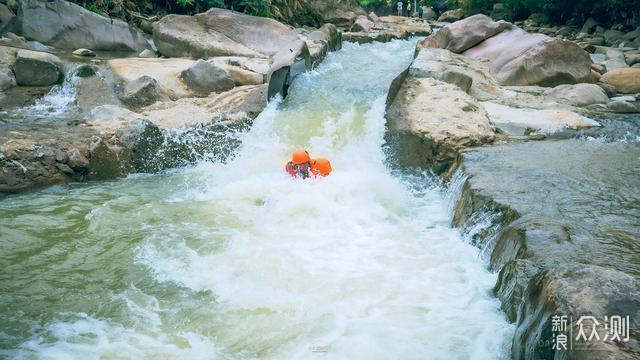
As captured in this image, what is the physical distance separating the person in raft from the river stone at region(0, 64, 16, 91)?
521 cm

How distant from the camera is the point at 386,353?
344cm

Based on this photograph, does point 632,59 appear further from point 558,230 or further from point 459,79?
point 558,230

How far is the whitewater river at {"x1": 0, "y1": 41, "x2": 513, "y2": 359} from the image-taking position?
11.6 feet

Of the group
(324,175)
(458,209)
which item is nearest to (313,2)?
(324,175)

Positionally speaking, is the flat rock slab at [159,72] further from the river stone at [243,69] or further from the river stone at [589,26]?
the river stone at [589,26]

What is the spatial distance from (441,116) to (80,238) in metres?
5.16

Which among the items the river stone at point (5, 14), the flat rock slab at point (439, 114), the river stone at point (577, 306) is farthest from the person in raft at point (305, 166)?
the river stone at point (5, 14)

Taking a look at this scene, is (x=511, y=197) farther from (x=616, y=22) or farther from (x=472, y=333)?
(x=616, y=22)

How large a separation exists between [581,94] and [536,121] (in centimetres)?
204

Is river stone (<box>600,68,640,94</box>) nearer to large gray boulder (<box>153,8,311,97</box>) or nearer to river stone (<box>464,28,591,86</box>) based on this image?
river stone (<box>464,28,591,86</box>)

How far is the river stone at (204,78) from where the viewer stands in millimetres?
8992

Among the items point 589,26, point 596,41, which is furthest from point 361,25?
point 589,26

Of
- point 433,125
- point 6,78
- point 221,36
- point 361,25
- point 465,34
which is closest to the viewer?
point 433,125

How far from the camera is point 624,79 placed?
9.66 metres
